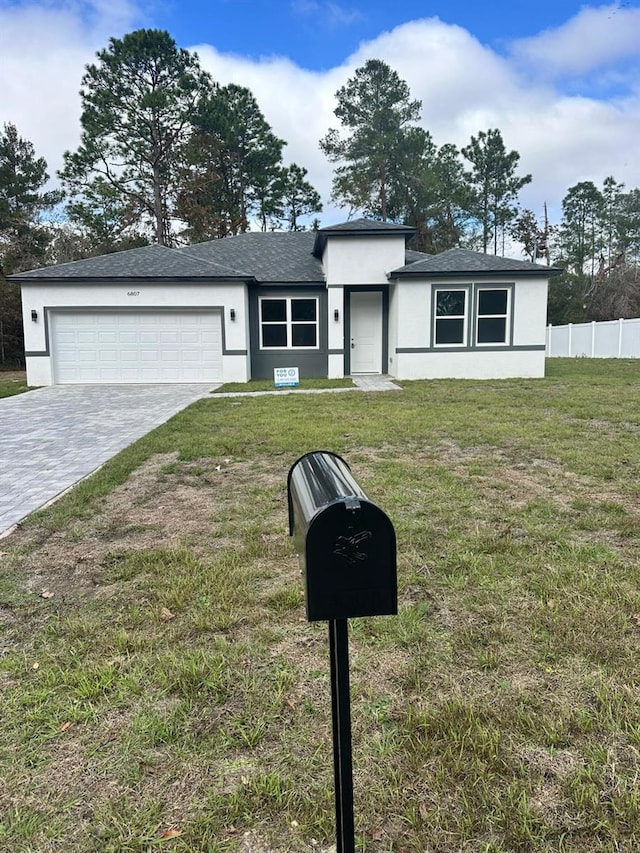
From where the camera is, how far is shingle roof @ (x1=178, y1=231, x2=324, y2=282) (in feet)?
53.2

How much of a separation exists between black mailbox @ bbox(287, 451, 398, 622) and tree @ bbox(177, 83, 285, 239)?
95.7ft

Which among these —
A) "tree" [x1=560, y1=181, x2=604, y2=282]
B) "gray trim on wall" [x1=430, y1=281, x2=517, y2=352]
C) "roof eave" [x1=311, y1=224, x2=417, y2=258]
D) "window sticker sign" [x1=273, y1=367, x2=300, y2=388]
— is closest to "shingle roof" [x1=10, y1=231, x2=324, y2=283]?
"roof eave" [x1=311, y1=224, x2=417, y2=258]

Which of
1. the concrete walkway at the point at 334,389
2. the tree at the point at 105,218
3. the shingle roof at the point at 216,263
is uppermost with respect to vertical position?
the tree at the point at 105,218

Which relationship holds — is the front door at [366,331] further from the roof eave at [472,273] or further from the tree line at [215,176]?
the tree line at [215,176]

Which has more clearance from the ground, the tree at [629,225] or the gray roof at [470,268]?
the tree at [629,225]

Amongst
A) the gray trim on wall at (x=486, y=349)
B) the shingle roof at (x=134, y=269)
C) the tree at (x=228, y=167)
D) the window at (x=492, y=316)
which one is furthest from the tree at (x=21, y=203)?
the window at (x=492, y=316)

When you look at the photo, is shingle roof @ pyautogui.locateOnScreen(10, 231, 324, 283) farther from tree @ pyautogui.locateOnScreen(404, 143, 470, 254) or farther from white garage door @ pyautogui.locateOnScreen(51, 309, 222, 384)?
tree @ pyautogui.locateOnScreen(404, 143, 470, 254)

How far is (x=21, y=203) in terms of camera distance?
95.1ft

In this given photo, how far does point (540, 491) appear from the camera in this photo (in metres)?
4.69

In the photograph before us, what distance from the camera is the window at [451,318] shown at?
14789mm

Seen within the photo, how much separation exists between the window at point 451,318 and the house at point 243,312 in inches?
1.1

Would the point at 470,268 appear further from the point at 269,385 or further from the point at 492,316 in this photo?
the point at 269,385

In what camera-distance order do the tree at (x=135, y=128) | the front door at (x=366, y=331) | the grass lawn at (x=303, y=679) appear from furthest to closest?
the tree at (x=135, y=128), the front door at (x=366, y=331), the grass lawn at (x=303, y=679)

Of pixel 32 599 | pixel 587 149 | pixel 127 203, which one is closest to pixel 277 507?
pixel 32 599
